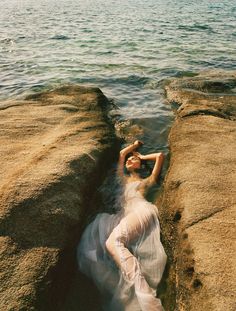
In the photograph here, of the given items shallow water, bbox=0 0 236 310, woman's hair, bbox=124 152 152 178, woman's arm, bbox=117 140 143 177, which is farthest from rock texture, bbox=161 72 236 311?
shallow water, bbox=0 0 236 310

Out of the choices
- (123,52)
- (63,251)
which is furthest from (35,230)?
(123,52)

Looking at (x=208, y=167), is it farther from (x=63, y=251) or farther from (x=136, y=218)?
(x=63, y=251)

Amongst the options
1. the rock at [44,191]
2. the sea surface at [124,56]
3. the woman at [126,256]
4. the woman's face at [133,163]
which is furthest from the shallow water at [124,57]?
the woman at [126,256]

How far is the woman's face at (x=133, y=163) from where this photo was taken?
8305mm

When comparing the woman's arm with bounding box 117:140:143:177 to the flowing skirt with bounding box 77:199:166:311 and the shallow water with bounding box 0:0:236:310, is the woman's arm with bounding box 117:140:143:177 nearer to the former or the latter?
the shallow water with bounding box 0:0:236:310

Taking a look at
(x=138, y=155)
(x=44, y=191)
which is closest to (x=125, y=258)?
(x=44, y=191)

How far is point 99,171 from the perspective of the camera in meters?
7.57

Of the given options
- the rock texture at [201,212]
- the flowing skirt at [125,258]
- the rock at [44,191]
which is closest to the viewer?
the rock texture at [201,212]

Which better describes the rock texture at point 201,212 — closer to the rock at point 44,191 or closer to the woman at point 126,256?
the woman at point 126,256

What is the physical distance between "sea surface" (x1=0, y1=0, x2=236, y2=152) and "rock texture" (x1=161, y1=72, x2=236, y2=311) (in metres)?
1.61

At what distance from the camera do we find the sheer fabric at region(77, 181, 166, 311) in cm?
501

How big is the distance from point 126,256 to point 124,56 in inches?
569

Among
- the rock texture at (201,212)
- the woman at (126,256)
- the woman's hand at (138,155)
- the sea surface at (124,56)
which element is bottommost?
the sea surface at (124,56)

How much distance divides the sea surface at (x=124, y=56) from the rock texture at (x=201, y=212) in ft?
5.29
